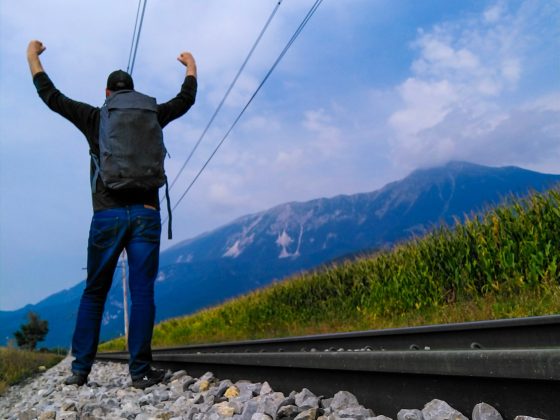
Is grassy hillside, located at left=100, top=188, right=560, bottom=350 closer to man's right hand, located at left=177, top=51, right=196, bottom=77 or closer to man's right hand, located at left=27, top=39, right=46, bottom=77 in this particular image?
man's right hand, located at left=177, top=51, right=196, bottom=77

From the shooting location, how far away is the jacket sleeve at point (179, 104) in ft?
12.7

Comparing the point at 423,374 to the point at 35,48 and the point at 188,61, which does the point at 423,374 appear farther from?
the point at 35,48

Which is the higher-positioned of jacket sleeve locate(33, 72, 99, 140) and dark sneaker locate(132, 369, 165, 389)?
jacket sleeve locate(33, 72, 99, 140)

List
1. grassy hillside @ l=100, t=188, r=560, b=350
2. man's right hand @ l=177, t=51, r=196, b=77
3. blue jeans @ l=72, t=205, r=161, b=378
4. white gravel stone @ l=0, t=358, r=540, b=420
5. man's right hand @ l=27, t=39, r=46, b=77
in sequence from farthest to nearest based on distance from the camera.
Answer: grassy hillside @ l=100, t=188, r=560, b=350, man's right hand @ l=177, t=51, r=196, b=77, man's right hand @ l=27, t=39, r=46, b=77, blue jeans @ l=72, t=205, r=161, b=378, white gravel stone @ l=0, t=358, r=540, b=420

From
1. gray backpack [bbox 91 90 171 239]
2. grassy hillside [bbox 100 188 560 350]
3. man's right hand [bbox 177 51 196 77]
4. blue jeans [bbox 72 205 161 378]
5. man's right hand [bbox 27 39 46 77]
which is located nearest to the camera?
gray backpack [bbox 91 90 171 239]

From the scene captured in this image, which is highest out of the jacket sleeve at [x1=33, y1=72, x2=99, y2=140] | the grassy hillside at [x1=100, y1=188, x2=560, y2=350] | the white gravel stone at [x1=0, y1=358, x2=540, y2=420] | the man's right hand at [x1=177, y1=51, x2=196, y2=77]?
the man's right hand at [x1=177, y1=51, x2=196, y2=77]

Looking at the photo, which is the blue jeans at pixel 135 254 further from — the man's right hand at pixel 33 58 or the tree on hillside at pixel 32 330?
the tree on hillside at pixel 32 330

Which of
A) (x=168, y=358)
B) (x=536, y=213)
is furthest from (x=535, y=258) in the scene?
(x=168, y=358)

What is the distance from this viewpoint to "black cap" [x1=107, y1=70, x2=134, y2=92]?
3830 mm

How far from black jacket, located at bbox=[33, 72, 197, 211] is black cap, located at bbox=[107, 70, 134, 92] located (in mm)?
210

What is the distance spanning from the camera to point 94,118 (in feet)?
12.3

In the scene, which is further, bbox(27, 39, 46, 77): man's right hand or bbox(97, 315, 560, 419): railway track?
bbox(27, 39, 46, 77): man's right hand

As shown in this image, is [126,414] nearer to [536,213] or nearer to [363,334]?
[363,334]

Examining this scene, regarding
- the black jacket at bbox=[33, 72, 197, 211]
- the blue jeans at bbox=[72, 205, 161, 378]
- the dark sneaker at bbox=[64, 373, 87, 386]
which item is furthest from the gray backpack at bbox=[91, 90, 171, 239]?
the dark sneaker at bbox=[64, 373, 87, 386]
